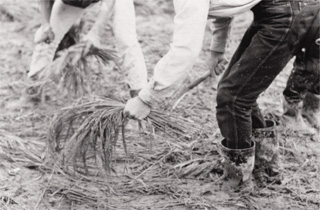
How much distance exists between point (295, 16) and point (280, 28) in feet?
0.35

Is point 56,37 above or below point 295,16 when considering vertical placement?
below

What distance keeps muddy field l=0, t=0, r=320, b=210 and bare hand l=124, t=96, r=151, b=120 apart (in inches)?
19.3

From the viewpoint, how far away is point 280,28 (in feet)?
9.63

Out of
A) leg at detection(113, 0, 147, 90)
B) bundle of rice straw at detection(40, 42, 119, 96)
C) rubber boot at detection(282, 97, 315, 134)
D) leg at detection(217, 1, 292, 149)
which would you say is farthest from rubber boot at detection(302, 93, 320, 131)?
bundle of rice straw at detection(40, 42, 119, 96)

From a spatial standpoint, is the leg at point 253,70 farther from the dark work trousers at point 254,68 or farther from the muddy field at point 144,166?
the muddy field at point 144,166

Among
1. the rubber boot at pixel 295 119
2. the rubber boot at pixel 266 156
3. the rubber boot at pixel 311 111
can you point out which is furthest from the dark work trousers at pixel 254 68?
the rubber boot at pixel 311 111

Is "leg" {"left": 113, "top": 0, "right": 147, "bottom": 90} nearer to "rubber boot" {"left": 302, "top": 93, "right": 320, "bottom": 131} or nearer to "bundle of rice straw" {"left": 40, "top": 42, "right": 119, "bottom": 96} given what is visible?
"bundle of rice straw" {"left": 40, "top": 42, "right": 119, "bottom": 96}

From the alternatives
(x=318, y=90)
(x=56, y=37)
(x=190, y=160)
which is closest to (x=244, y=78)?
(x=190, y=160)

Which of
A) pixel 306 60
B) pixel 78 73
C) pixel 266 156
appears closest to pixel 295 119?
pixel 306 60

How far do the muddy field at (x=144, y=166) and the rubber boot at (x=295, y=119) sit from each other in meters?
0.05

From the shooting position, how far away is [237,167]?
10.5ft

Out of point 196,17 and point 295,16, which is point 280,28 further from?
point 196,17

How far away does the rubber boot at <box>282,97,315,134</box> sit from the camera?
13.0ft

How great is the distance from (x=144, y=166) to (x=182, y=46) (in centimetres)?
107
